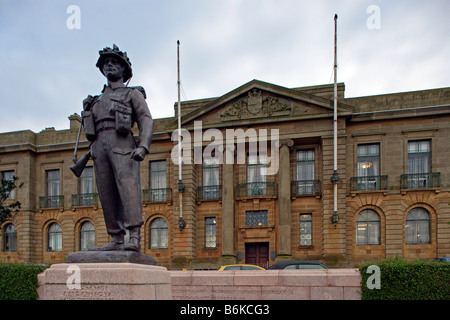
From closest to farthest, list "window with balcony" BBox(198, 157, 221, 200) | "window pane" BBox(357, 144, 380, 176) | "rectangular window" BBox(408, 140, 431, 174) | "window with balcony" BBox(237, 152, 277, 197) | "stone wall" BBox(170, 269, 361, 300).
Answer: "stone wall" BBox(170, 269, 361, 300) → "rectangular window" BBox(408, 140, 431, 174) → "window pane" BBox(357, 144, 380, 176) → "window with balcony" BBox(237, 152, 277, 197) → "window with balcony" BBox(198, 157, 221, 200)

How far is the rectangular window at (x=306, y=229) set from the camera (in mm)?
29062

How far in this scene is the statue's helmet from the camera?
6.34 metres

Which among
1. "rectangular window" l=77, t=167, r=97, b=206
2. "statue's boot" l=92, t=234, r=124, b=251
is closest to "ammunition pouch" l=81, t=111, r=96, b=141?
"statue's boot" l=92, t=234, r=124, b=251

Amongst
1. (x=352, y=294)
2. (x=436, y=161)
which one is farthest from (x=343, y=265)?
(x=352, y=294)

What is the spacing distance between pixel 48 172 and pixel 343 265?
2628 centimetres

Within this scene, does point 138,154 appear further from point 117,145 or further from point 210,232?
point 210,232

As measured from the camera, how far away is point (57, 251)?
114ft

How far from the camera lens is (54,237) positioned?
35281 millimetres

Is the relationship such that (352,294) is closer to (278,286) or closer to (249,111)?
(278,286)

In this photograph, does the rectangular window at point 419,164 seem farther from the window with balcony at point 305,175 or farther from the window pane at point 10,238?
the window pane at point 10,238

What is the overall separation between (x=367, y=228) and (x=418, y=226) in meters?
3.32

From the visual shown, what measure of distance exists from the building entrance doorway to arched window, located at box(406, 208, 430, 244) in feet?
32.5

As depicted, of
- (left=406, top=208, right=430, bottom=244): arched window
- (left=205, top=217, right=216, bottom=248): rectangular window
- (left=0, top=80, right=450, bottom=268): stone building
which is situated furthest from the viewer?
(left=205, top=217, right=216, bottom=248): rectangular window

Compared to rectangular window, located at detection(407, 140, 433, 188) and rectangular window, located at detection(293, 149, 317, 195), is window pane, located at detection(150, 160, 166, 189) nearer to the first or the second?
rectangular window, located at detection(293, 149, 317, 195)
